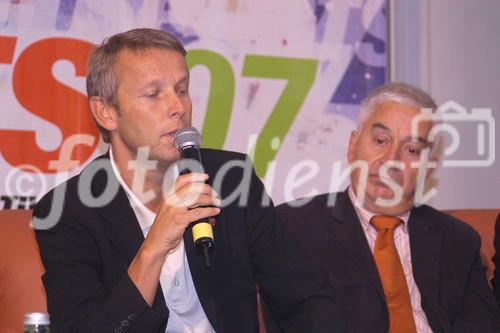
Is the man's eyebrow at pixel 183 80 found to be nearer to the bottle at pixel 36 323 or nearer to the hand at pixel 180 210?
the hand at pixel 180 210

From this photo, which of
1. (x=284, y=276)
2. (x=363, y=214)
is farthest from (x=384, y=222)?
(x=284, y=276)

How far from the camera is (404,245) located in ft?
9.86

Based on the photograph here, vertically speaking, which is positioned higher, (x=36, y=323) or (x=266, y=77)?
(x=266, y=77)

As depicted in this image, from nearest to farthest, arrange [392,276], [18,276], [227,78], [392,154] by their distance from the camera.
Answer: [18,276] < [392,276] < [392,154] < [227,78]

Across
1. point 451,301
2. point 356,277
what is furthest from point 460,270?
point 356,277

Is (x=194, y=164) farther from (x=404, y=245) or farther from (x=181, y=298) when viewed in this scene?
(x=404, y=245)

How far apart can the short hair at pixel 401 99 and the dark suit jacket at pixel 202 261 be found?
0.68 metres

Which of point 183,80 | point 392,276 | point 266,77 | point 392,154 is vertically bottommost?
point 392,276

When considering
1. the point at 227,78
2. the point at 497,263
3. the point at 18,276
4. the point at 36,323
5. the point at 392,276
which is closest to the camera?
the point at 36,323

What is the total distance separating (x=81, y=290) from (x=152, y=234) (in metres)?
0.29

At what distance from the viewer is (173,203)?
2.14 meters

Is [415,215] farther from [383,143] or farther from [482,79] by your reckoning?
[482,79]

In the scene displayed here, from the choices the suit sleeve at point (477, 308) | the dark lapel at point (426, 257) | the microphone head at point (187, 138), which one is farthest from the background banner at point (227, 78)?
the microphone head at point (187, 138)

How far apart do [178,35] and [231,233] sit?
1653 mm
